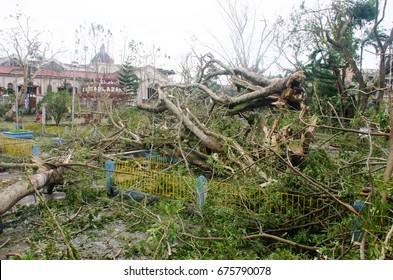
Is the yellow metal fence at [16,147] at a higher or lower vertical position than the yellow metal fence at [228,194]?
higher

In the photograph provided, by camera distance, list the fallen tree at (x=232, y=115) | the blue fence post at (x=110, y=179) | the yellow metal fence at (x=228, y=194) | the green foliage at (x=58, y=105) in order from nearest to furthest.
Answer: the yellow metal fence at (x=228, y=194) → the fallen tree at (x=232, y=115) → the blue fence post at (x=110, y=179) → the green foliage at (x=58, y=105)

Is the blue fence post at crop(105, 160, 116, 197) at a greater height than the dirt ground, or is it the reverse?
the blue fence post at crop(105, 160, 116, 197)

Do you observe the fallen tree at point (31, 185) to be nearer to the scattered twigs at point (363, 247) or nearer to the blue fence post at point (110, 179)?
the blue fence post at point (110, 179)

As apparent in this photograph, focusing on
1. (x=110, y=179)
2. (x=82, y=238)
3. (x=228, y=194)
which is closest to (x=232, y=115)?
(x=228, y=194)

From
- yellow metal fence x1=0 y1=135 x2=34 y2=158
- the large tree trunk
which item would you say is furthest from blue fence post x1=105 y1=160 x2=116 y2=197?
yellow metal fence x1=0 y1=135 x2=34 y2=158

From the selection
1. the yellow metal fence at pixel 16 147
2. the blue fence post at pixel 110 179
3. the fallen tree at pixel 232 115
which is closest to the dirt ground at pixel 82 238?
the blue fence post at pixel 110 179

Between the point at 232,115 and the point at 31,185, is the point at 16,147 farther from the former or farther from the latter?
the point at 232,115

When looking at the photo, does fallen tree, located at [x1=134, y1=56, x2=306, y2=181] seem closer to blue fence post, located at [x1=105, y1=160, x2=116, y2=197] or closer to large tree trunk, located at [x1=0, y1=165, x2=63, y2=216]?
blue fence post, located at [x1=105, y1=160, x2=116, y2=197]

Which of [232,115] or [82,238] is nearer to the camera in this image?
[82,238]

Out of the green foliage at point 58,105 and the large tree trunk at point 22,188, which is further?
the green foliage at point 58,105

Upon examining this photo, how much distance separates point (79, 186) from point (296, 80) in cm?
450

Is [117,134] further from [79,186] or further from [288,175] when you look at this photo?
[288,175]

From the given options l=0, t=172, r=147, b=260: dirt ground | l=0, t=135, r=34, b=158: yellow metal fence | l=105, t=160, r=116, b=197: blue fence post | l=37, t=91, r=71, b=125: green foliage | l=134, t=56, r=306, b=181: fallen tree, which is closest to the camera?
l=0, t=172, r=147, b=260: dirt ground
